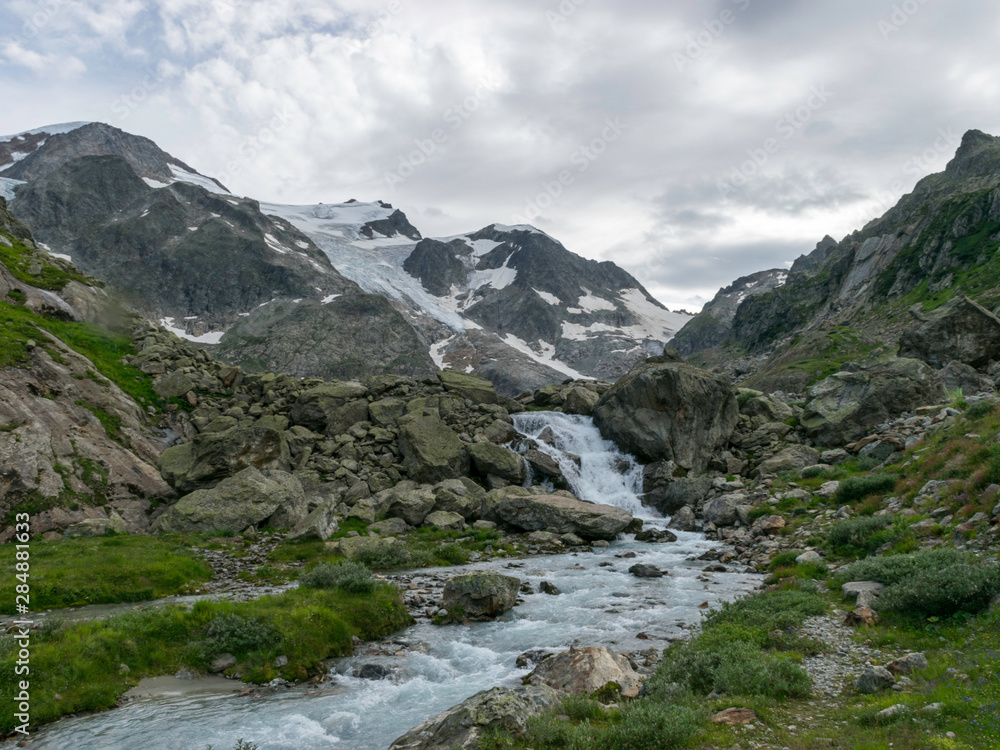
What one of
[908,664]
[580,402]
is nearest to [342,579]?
[908,664]

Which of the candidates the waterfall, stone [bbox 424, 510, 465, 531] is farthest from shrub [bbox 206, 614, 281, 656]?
the waterfall

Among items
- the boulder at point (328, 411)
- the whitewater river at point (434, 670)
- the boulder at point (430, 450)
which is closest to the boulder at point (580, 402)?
the boulder at point (430, 450)

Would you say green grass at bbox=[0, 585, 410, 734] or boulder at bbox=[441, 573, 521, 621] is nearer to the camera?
green grass at bbox=[0, 585, 410, 734]

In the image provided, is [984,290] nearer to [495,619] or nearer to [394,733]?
[495,619]

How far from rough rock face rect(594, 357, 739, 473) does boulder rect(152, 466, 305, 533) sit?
85.2 feet

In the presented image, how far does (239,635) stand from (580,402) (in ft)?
135

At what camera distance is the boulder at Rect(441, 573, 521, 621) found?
16.6 metres

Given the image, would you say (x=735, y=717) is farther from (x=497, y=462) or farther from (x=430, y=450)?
(x=430, y=450)

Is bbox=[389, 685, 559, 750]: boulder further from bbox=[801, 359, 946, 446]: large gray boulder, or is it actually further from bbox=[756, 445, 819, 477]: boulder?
bbox=[801, 359, 946, 446]: large gray boulder

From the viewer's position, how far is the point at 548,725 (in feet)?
26.5

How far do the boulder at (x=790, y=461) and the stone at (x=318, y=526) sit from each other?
26.1 meters

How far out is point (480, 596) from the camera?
16656 mm

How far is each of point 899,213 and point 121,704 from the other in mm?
205902

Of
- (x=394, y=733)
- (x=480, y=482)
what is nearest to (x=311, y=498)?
(x=480, y=482)
